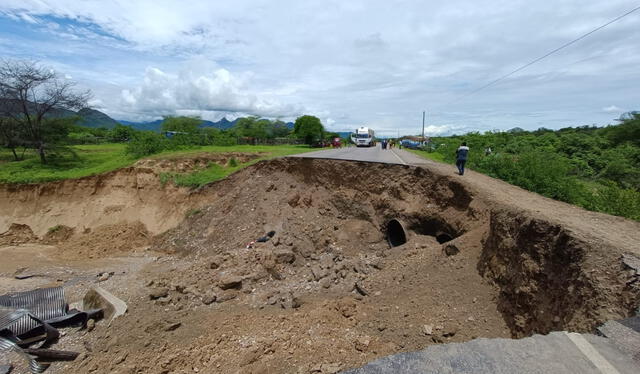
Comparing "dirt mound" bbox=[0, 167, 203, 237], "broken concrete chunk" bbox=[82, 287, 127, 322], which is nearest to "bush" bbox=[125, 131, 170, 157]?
"dirt mound" bbox=[0, 167, 203, 237]

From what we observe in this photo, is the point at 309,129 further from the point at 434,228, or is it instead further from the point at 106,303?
the point at 106,303

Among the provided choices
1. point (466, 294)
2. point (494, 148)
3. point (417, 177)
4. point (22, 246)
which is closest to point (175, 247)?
point (22, 246)

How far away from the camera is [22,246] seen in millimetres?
15703

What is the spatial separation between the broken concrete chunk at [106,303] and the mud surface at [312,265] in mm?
299

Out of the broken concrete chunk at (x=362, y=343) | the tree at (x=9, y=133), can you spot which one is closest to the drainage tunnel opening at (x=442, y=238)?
the broken concrete chunk at (x=362, y=343)

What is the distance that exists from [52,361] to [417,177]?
1251 centimetres

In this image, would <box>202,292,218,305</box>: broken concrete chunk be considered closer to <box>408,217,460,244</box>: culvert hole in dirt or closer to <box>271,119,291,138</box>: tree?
<box>408,217,460,244</box>: culvert hole in dirt

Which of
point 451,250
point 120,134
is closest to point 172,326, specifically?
point 451,250

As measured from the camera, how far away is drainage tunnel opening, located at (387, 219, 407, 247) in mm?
12688

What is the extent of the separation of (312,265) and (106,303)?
21.3ft

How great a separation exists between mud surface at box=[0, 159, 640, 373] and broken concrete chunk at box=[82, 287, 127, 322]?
11.8 inches

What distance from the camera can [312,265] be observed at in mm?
11516

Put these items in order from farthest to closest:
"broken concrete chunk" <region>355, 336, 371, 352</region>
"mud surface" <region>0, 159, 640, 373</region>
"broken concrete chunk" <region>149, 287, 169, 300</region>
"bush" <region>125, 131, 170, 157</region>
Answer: "bush" <region>125, 131, 170, 157</region>, "broken concrete chunk" <region>149, 287, 169, 300</region>, "broken concrete chunk" <region>355, 336, 371, 352</region>, "mud surface" <region>0, 159, 640, 373</region>

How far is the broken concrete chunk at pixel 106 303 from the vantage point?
322 inches
